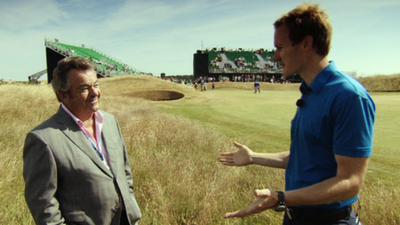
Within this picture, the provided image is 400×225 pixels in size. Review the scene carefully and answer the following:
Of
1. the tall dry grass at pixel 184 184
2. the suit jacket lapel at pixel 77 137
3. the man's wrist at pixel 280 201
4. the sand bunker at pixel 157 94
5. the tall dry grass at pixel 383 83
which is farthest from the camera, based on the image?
the tall dry grass at pixel 383 83

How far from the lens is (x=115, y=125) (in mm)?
3062

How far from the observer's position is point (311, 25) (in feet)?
5.81

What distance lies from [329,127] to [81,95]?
2.24m

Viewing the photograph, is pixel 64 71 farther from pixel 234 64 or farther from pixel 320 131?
pixel 234 64

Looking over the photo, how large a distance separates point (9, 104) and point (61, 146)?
9872mm

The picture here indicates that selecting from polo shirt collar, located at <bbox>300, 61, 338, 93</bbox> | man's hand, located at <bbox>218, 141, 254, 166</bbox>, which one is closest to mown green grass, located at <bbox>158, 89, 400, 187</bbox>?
man's hand, located at <bbox>218, 141, 254, 166</bbox>

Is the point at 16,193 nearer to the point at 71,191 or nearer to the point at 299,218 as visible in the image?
the point at 71,191

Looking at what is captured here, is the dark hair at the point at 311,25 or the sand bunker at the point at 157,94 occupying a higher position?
the dark hair at the point at 311,25

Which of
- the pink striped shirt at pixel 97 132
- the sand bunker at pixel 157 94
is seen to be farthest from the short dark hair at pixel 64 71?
the sand bunker at pixel 157 94

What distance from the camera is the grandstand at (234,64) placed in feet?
240

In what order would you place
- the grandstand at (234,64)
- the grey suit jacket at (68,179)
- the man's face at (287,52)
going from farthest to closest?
the grandstand at (234,64) < the grey suit jacket at (68,179) < the man's face at (287,52)

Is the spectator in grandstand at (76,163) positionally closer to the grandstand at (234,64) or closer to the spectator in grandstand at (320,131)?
the spectator in grandstand at (320,131)

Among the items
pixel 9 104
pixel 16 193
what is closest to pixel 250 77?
pixel 9 104

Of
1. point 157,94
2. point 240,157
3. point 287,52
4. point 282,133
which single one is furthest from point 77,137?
point 157,94
